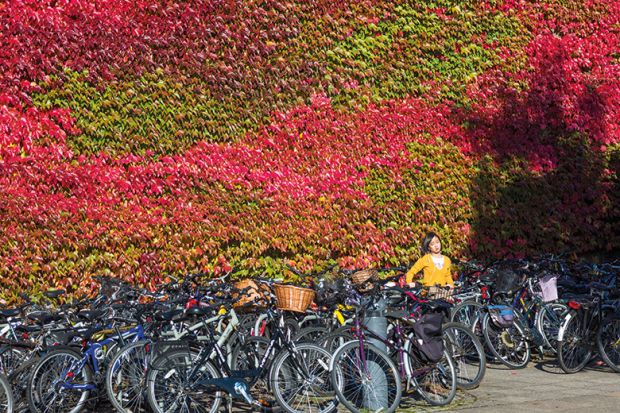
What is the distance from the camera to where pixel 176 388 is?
19.4 feet

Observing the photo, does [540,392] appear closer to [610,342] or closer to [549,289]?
[610,342]

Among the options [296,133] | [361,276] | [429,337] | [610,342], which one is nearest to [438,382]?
[429,337]

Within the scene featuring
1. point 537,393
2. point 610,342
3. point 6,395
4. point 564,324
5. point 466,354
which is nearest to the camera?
point 6,395

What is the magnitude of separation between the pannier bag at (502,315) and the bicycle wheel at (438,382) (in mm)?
1853

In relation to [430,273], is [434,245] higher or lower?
higher

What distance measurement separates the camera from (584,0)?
12344mm

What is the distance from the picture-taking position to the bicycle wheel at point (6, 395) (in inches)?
218

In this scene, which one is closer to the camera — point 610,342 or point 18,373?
point 18,373

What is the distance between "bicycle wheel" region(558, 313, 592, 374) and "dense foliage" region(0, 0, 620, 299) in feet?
8.74

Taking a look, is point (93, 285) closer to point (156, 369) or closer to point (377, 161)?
point (156, 369)

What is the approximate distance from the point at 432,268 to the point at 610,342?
1920mm

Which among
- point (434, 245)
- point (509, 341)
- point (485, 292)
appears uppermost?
point (434, 245)

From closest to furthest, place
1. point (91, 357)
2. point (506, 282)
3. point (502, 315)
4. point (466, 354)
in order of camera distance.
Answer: point (91, 357), point (466, 354), point (502, 315), point (506, 282)

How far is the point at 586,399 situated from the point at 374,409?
1.99 meters
